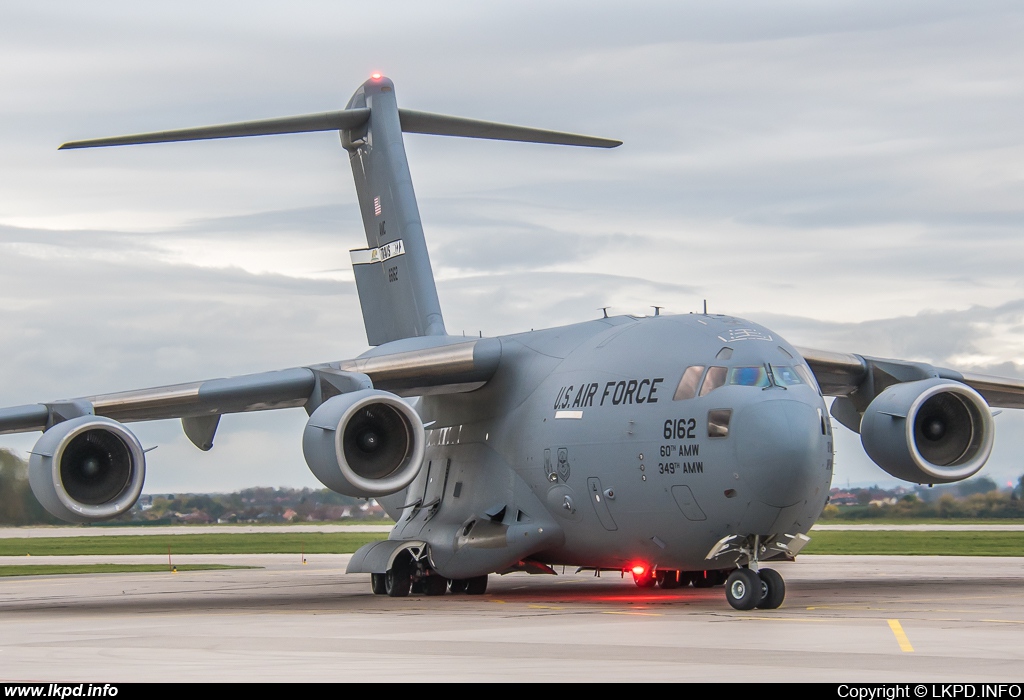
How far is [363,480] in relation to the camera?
14.9 m

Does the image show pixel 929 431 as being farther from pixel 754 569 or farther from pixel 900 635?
pixel 900 635

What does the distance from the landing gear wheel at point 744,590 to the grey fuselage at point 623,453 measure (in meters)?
0.51

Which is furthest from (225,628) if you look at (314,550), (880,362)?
(314,550)

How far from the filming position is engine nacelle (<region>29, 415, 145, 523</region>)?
Result: 1474 centimetres

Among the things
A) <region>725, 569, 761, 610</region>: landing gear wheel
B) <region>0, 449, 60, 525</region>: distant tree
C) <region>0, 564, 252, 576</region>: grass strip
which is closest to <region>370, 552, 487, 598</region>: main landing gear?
<region>725, 569, 761, 610</region>: landing gear wheel

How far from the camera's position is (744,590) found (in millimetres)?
13094

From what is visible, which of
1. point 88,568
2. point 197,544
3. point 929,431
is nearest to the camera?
point 929,431

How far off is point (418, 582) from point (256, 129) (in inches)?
262

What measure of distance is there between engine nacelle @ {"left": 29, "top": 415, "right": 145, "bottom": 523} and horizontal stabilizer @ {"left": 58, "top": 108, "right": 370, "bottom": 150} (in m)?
4.35

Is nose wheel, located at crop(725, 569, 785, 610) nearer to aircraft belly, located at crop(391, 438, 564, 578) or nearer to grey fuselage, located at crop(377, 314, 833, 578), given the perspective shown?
grey fuselage, located at crop(377, 314, 833, 578)

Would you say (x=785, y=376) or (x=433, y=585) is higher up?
(x=785, y=376)

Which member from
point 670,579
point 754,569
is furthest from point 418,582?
point 754,569

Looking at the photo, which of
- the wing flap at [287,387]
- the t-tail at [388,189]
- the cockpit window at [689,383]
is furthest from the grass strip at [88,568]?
the cockpit window at [689,383]

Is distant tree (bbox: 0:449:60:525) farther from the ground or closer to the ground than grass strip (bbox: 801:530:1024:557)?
farther from the ground
